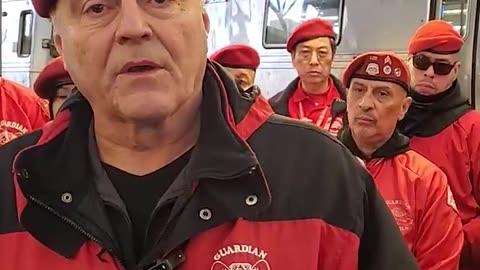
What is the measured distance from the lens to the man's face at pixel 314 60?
566cm

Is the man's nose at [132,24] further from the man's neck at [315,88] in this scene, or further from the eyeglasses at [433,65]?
the man's neck at [315,88]

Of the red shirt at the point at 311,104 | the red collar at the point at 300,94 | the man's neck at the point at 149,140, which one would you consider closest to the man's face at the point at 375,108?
the red shirt at the point at 311,104

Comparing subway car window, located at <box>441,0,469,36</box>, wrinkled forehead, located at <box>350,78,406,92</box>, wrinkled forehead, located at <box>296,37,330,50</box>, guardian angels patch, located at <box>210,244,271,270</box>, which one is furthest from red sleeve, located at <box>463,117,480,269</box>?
guardian angels patch, located at <box>210,244,271,270</box>

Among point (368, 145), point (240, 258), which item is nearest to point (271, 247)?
point (240, 258)

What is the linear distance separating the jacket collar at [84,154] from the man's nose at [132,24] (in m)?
0.26

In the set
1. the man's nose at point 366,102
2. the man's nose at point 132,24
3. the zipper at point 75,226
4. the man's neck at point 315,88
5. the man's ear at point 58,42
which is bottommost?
the man's neck at point 315,88

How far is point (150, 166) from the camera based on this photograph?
71.6 inches

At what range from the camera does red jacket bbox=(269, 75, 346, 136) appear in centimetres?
543

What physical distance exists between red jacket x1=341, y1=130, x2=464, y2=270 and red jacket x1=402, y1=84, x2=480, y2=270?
2.28 feet

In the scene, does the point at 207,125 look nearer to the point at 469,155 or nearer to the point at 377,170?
the point at 377,170

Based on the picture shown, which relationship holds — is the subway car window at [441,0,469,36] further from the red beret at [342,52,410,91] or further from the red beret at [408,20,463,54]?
the red beret at [342,52,410,91]

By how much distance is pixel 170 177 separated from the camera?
180 cm

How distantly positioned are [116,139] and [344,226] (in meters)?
0.53

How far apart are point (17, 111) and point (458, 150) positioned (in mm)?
2302
